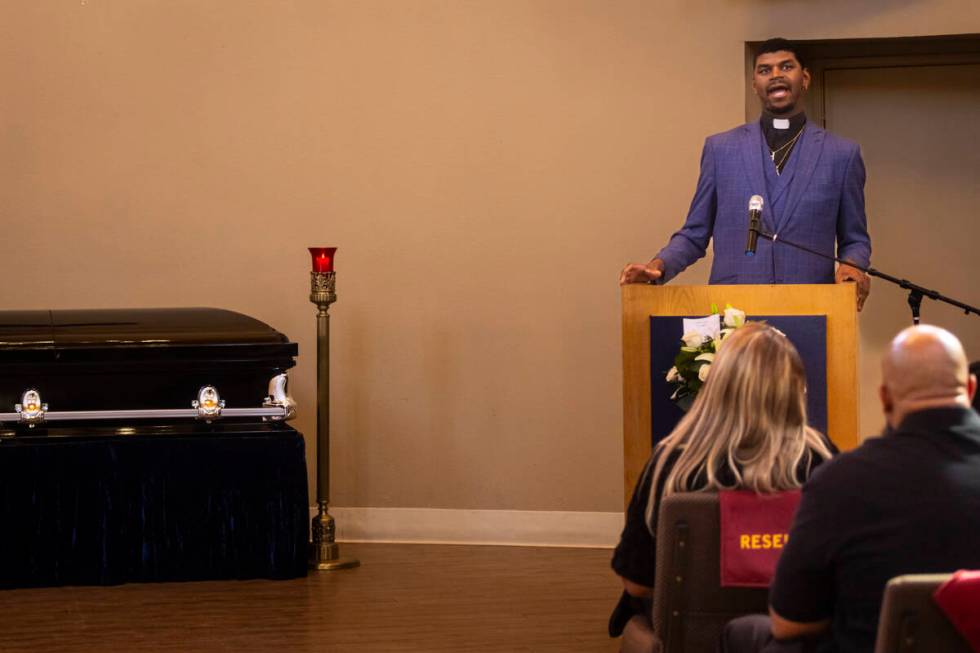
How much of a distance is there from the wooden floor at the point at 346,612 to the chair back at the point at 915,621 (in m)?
2.24

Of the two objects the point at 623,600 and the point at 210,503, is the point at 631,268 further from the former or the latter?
the point at 210,503

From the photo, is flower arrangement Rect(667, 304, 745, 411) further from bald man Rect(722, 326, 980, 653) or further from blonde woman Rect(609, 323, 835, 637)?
bald man Rect(722, 326, 980, 653)

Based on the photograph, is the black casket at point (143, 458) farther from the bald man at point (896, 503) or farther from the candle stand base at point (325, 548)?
the bald man at point (896, 503)

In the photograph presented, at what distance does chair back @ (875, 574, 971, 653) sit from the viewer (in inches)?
72.5

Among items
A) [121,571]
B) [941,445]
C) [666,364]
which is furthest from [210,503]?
[941,445]

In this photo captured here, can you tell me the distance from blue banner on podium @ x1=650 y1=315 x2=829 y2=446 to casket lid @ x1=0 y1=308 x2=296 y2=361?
161cm

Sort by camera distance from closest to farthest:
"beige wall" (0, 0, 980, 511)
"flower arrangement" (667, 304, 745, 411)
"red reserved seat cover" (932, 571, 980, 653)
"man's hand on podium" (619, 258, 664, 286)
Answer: "red reserved seat cover" (932, 571, 980, 653) → "flower arrangement" (667, 304, 745, 411) → "man's hand on podium" (619, 258, 664, 286) → "beige wall" (0, 0, 980, 511)

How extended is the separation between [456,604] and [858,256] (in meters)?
1.76

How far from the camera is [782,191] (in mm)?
4441

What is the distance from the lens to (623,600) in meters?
2.99

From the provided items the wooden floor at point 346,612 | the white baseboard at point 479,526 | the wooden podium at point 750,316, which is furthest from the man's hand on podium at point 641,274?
the white baseboard at point 479,526

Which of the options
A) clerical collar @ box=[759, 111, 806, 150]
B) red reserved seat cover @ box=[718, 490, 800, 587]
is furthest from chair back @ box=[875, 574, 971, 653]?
clerical collar @ box=[759, 111, 806, 150]

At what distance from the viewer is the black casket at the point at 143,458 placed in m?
4.79

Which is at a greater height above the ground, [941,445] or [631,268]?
[631,268]
